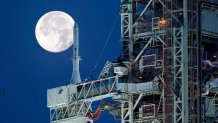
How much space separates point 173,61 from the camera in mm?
127625

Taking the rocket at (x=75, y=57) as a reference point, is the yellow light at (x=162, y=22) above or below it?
above

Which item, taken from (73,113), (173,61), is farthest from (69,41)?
(173,61)

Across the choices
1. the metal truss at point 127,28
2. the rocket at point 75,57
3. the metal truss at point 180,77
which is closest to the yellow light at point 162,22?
the metal truss at point 180,77

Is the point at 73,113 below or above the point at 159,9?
below

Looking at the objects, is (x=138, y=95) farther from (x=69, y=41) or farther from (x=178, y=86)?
(x=69, y=41)

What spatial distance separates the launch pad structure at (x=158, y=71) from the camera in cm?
12750

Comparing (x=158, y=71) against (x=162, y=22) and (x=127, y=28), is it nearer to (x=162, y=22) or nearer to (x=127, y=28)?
(x=162, y=22)

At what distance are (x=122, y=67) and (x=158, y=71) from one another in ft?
12.1

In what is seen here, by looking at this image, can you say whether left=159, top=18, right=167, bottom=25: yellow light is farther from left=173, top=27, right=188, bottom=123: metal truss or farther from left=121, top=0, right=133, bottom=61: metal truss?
left=121, top=0, right=133, bottom=61: metal truss

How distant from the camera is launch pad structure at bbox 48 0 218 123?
128 metres

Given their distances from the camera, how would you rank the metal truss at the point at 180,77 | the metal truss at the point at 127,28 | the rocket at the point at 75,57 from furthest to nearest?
the rocket at the point at 75,57 < the metal truss at the point at 127,28 < the metal truss at the point at 180,77

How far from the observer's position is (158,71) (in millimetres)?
129000

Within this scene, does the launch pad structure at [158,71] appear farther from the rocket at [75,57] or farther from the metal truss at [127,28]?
the rocket at [75,57]

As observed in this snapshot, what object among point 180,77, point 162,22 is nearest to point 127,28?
point 162,22
